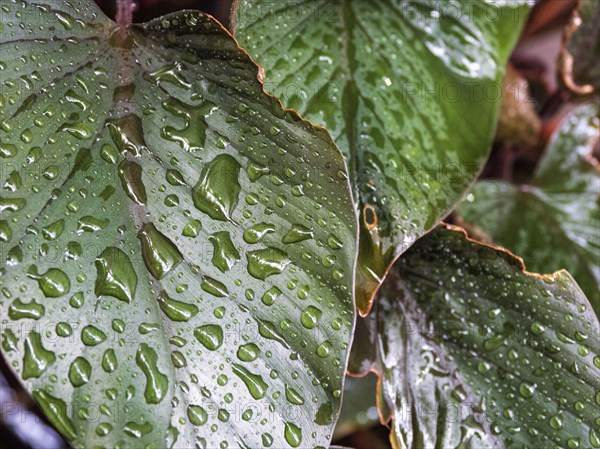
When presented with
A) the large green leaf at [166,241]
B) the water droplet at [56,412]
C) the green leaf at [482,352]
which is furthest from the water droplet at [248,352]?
the green leaf at [482,352]

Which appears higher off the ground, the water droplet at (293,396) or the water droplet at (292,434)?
the water droplet at (293,396)

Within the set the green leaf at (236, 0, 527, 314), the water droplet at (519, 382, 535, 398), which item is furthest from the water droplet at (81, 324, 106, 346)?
the water droplet at (519, 382, 535, 398)

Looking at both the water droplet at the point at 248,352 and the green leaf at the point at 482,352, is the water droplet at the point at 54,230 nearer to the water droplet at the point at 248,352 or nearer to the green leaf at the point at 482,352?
the water droplet at the point at 248,352

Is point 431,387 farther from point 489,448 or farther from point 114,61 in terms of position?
point 114,61

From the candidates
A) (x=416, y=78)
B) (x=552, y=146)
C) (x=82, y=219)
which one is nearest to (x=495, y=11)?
(x=416, y=78)

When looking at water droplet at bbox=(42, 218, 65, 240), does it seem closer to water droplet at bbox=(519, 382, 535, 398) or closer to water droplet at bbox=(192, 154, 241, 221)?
water droplet at bbox=(192, 154, 241, 221)
